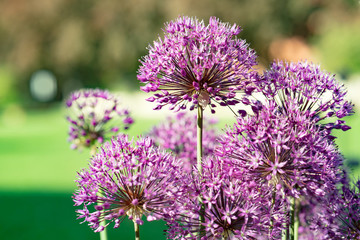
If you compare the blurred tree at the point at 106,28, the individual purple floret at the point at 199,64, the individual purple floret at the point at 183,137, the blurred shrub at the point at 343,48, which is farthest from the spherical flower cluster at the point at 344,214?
the blurred tree at the point at 106,28

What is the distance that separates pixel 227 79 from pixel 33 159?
21256 mm

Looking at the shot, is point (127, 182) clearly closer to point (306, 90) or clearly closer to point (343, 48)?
point (306, 90)

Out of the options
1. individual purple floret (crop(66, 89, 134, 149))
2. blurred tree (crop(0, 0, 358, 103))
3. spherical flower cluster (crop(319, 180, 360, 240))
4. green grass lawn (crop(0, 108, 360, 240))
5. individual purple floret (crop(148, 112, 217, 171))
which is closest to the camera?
spherical flower cluster (crop(319, 180, 360, 240))

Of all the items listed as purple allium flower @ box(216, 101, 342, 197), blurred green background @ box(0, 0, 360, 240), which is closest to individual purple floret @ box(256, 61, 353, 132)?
purple allium flower @ box(216, 101, 342, 197)

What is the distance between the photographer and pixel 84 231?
10.3 metres

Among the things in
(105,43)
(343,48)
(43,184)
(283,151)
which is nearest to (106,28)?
(105,43)

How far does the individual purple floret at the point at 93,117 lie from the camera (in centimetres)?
310

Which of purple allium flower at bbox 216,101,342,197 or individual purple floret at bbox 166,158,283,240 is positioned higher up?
purple allium flower at bbox 216,101,342,197

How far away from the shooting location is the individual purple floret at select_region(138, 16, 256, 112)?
2061 mm

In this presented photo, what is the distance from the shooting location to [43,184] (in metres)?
16.2

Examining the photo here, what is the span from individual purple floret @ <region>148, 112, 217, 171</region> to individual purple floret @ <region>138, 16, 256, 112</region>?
752 millimetres

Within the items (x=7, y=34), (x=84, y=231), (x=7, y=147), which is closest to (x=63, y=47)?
(x=7, y=34)

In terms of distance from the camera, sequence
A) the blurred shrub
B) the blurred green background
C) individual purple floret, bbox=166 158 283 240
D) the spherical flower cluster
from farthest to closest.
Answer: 1. the blurred green background
2. the blurred shrub
3. the spherical flower cluster
4. individual purple floret, bbox=166 158 283 240

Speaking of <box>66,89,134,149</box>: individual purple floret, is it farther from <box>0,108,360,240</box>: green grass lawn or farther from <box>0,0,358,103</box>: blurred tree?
<box>0,0,358,103</box>: blurred tree
